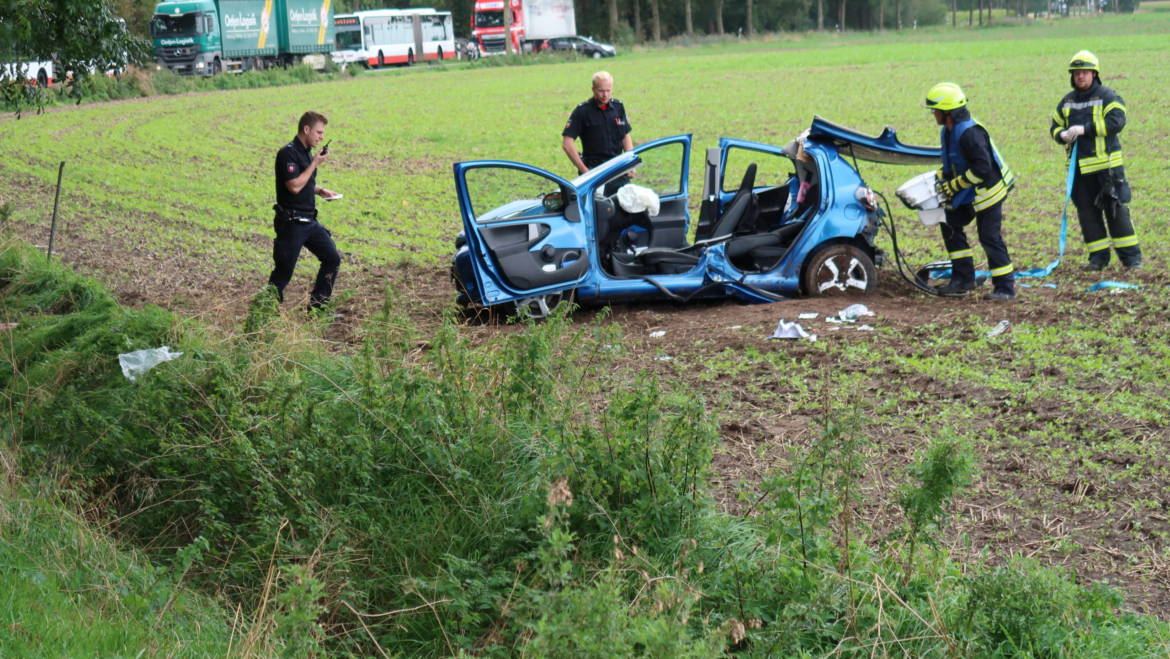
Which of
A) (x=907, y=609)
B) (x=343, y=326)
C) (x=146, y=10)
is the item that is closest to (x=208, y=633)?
(x=907, y=609)

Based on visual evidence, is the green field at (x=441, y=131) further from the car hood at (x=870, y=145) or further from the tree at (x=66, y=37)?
the tree at (x=66, y=37)

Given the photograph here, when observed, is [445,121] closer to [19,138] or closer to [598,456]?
[19,138]

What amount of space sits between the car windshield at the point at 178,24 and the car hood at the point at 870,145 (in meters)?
44.8

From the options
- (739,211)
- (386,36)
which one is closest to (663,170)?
(739,211)

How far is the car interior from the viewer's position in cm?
1034

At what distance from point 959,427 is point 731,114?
21.3 meters

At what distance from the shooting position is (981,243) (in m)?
10.1

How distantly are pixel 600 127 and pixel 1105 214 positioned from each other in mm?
4690

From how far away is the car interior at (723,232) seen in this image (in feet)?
33.9

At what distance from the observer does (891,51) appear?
173 ft

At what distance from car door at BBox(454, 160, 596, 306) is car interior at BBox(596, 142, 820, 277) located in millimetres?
400

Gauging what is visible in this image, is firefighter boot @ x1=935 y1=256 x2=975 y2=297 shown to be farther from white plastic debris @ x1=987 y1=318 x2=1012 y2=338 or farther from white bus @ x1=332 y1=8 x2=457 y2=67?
white bus @ x1=332 y1=8 x2=457 y2=67

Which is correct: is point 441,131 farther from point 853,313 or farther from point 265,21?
point 265,21

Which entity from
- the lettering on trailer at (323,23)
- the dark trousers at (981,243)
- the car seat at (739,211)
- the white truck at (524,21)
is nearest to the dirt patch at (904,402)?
the dark trousers at (981,243)
